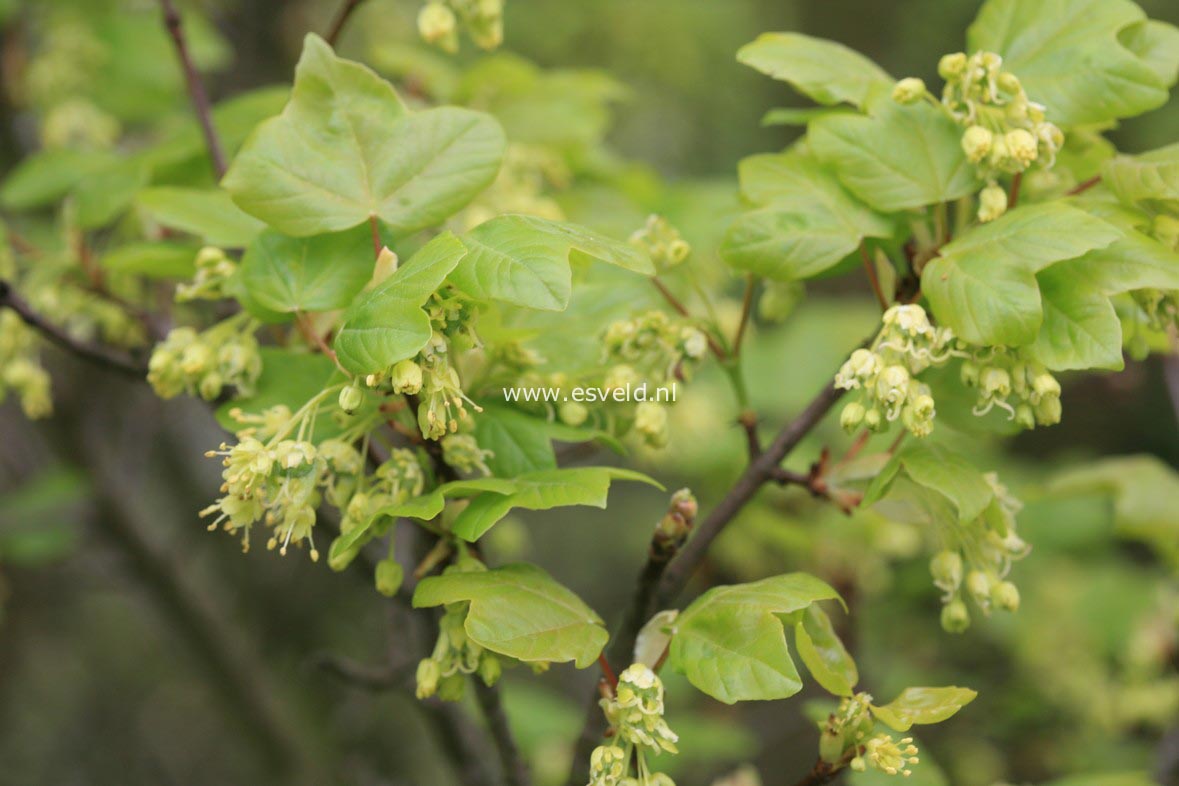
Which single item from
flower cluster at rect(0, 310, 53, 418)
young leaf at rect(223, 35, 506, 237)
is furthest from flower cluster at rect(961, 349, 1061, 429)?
flower cluster at rect(0, 310, 53, 418)

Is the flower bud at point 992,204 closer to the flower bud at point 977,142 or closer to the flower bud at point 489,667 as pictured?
the flower bud at point 977,142

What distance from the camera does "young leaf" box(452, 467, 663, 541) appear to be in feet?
2.91

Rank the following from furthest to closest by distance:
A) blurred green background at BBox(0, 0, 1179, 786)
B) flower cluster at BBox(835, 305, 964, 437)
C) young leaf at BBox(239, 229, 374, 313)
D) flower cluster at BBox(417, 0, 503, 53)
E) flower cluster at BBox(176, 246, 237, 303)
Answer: blurred green background at BBox(0, 0, 1179, 786) < flower cluster at BBox(417, 0, 503, 53) < flower cluster at BBox(176, 246, 237, 303) < young leaf at BBox(239, 229, 374, 313) < flower cluster at BBox(835, 305, 964, 437)

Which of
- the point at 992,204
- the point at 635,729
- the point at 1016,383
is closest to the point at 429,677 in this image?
the point at 635,729

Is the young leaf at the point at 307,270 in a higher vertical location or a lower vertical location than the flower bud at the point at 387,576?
higher

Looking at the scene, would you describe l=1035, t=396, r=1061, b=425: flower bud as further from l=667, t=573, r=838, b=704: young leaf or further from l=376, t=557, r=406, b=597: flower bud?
l=376, t=557, r=406, b=597: flower bud

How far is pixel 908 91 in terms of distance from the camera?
1055 millimetres

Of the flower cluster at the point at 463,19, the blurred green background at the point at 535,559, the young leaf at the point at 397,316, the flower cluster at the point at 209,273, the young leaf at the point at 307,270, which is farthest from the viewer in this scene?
the blurred green background at the point at 535,559

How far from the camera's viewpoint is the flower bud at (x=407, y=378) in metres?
0.85

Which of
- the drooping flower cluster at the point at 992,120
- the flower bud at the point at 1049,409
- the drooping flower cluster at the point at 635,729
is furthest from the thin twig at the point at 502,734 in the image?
the drooping flower cluster at the point at 992,120

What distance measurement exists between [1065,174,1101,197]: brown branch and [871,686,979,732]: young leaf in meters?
0.57

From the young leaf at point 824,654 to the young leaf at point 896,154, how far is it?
44 cm

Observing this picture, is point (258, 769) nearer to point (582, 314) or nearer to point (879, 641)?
point (879, 641)

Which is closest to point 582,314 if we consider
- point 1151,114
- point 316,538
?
point 316,538
